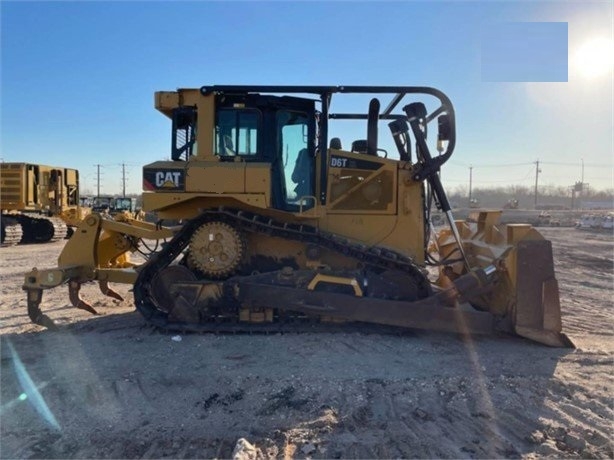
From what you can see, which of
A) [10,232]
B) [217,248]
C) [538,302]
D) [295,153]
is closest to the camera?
[538,302]

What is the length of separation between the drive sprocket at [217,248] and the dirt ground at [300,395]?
916 millimetres

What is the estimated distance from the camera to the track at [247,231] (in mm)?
5977

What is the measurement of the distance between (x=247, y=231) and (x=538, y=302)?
3763mm

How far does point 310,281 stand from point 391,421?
2.42 metres

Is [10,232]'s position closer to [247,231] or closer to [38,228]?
[38,228]

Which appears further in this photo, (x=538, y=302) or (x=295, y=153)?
(x=295, y=153)

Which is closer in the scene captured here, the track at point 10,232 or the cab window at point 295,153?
the cab window at point 295,153

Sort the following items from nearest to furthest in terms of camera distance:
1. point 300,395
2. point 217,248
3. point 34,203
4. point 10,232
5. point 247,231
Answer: point 300,395 → point 217,248 → point 247,231 → point 10,232 → point 34,203

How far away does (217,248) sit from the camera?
6070 mm

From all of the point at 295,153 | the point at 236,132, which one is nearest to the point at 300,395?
the point at 295,153

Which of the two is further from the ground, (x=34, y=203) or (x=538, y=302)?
(x=34, y=203)

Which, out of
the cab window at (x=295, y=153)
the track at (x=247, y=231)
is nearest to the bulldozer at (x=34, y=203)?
the track at (x=247, y=231)

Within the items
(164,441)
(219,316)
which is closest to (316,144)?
(219,316)

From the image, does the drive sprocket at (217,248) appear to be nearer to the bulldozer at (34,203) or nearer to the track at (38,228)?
the bulldozer at (34,203)
